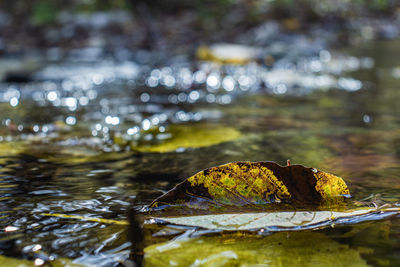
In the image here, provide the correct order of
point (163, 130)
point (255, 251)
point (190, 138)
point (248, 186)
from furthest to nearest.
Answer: point (163, 130)
point (190, 138)
point (248, 186)
point (255, 251)

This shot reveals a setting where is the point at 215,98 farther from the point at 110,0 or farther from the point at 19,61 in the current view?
the point at 110,0

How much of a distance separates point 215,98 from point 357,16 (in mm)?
8918

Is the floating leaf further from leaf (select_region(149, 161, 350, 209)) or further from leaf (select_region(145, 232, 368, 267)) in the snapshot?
leaf (select_region(145, 232, 368, 267))

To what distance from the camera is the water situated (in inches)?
27.6

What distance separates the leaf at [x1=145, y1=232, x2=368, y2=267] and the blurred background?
32 mm

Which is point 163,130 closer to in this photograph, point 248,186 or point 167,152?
point 167,152

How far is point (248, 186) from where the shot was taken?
32.5 inches

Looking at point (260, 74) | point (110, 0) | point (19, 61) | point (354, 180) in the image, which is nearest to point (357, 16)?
point (110, 0)

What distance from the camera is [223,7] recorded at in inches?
408

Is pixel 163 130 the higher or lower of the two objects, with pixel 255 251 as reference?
higher

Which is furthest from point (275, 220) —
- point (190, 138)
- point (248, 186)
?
point (190, 138)

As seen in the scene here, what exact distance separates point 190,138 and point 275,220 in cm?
86

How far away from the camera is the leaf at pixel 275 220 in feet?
2.47

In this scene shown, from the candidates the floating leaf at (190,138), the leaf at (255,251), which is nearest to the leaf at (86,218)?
the leaf at (255,251)
